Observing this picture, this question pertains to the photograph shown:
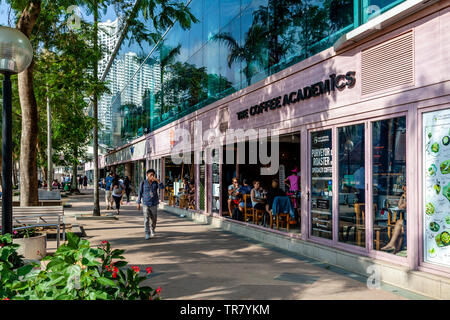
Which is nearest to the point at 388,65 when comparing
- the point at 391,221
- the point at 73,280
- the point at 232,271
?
the point at 391,221

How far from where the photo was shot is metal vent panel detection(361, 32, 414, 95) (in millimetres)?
6270

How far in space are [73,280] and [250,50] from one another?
1043 centimetres

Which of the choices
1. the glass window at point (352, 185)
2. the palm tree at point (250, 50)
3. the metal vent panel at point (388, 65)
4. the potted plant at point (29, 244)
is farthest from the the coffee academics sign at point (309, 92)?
the potted plant at point (29, 244)

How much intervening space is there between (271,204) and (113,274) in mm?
7800

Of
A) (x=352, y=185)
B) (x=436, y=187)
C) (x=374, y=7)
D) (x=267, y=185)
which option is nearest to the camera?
(x=436, y=187)

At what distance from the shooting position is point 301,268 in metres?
7.20

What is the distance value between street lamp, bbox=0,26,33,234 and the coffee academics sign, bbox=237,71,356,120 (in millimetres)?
5303

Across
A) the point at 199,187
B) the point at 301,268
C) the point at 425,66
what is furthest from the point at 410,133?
the point at 199,187

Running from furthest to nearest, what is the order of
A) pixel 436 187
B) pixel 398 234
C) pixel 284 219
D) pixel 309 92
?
pixel 284 219, pixel 309 92, pixel 398 234, pixel 436 187

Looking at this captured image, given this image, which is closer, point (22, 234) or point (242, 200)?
point (22, 234)

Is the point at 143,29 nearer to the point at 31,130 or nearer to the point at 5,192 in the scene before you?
the point at 31,130

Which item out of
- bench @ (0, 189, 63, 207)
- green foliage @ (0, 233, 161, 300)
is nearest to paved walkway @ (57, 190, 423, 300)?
green foliage @ (0, 233, 161, 300)

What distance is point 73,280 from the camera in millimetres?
2732

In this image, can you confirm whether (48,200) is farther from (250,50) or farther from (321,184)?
(321,184)
